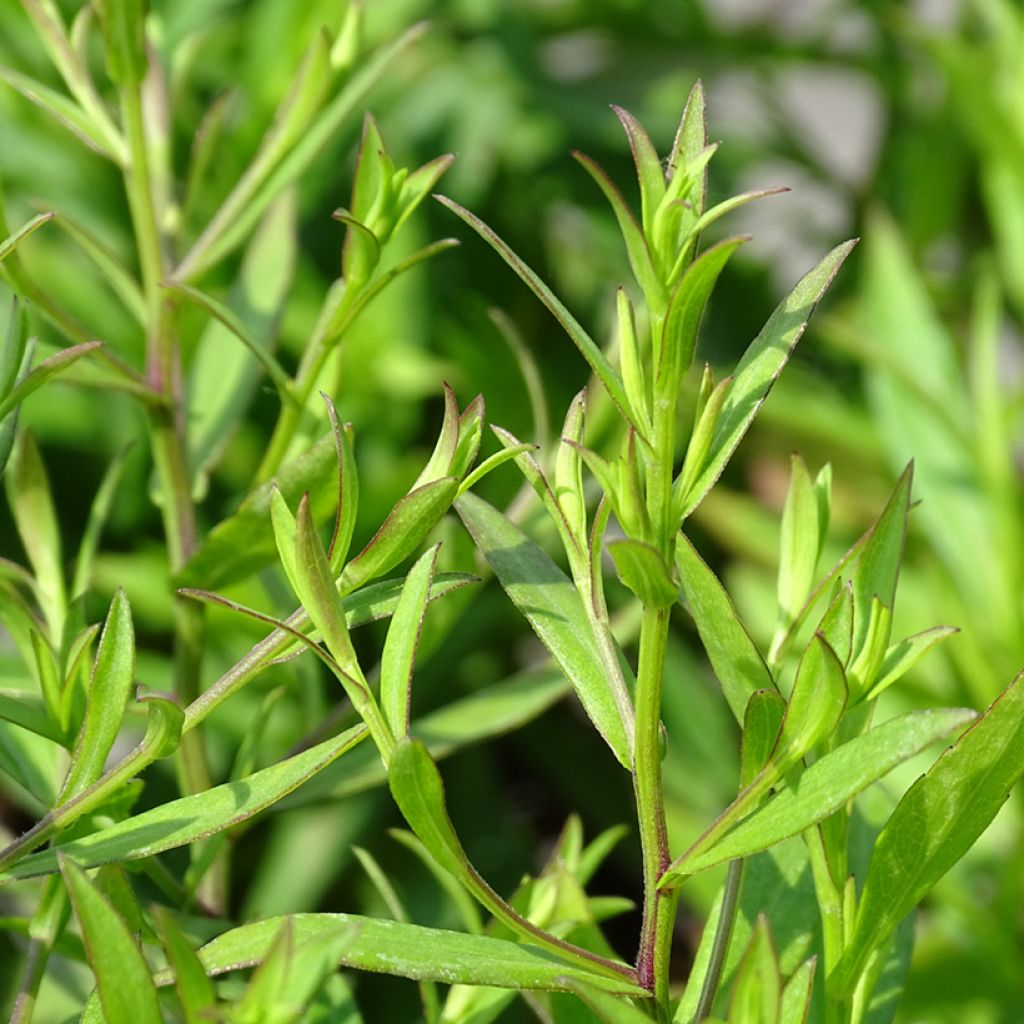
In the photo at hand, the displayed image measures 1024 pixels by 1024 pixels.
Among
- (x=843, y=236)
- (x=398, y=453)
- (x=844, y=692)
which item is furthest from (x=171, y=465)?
(x=843, y=236)

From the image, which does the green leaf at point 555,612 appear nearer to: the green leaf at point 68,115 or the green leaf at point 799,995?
the green leaf at point 799,995

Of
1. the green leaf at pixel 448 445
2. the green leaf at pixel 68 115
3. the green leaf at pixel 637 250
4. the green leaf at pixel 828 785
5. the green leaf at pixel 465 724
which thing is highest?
the green leaf at pixel 68 115

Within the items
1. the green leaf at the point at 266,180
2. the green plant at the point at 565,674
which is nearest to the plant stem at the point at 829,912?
the green plant at the point at 565,674

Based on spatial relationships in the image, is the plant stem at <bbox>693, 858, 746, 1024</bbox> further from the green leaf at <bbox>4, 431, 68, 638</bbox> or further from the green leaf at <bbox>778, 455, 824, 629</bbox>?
the green leaf at <bbox>4, 431, 68, 638</bbox>

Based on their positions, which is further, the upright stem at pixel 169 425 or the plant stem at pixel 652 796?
the upright stem at pixel 169 425

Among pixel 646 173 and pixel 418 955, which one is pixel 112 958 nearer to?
pixel 418 955

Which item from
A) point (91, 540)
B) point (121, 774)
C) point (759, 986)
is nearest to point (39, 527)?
point (91, 540)

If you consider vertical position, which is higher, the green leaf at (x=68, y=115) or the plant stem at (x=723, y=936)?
the green leaf at (x=68, y=115)

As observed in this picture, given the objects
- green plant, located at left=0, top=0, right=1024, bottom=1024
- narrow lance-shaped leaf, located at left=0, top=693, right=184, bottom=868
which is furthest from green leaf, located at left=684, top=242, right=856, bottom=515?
narrow lance-shaped leaf, located at left=0, top=693, right=184, bottom=868

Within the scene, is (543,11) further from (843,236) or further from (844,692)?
(844,692)
